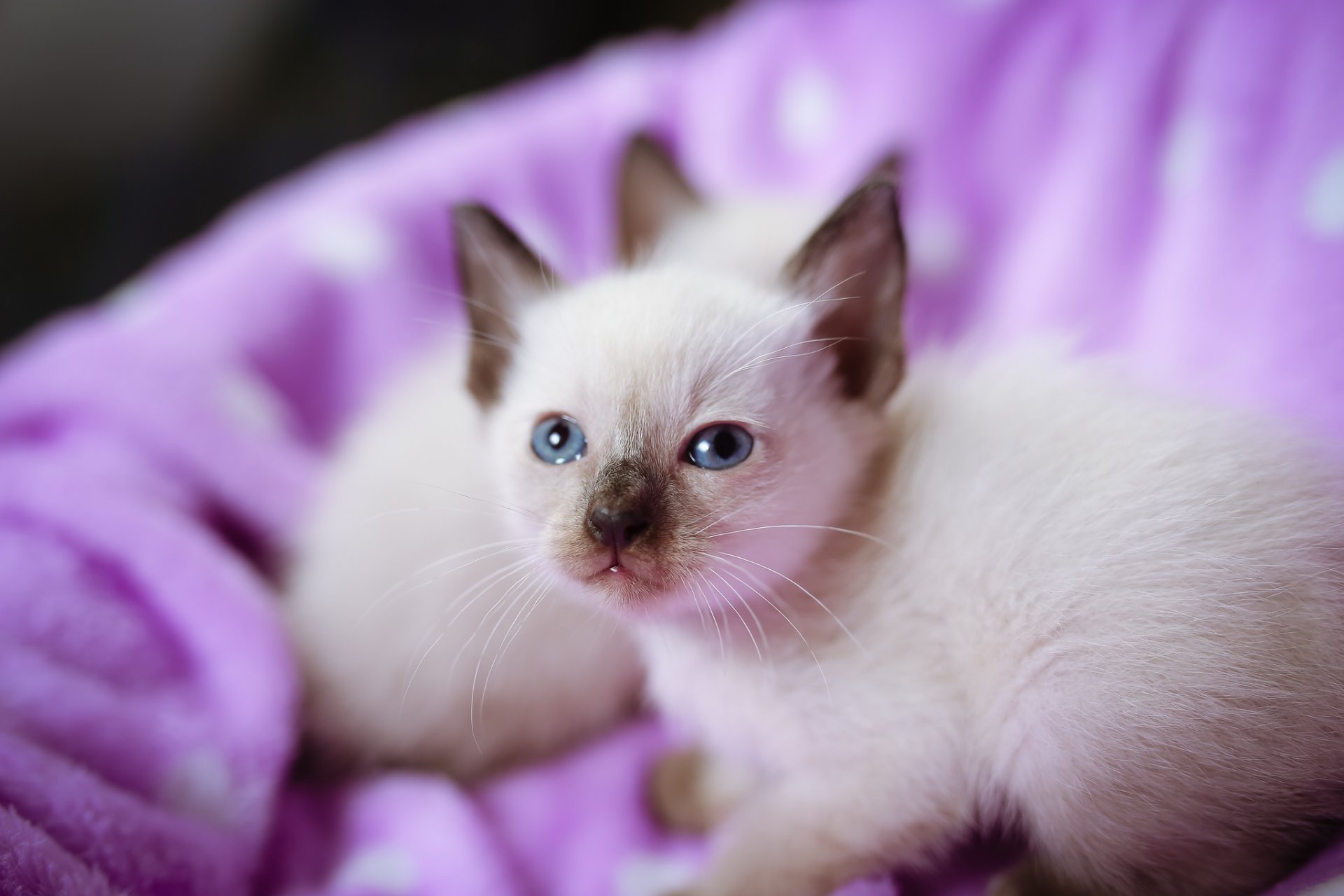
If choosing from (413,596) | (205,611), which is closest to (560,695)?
(413,596)

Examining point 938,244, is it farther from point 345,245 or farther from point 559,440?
point 345,245

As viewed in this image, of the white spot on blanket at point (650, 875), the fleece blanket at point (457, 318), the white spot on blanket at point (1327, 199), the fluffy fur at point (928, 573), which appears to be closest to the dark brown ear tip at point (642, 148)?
the fleece blanket at point (457, 318)

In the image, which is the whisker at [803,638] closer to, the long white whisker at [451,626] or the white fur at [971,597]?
the white fur at [971,597]

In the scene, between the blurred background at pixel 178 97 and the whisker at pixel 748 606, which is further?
the blurred background at pixel 178 97

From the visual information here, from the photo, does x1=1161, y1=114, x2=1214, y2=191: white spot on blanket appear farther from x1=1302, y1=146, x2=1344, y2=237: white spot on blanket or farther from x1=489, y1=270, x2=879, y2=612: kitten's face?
x1=489, y1=270, x2=879, y2=612: kitten's face

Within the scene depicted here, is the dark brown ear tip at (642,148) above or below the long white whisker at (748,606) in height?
above
